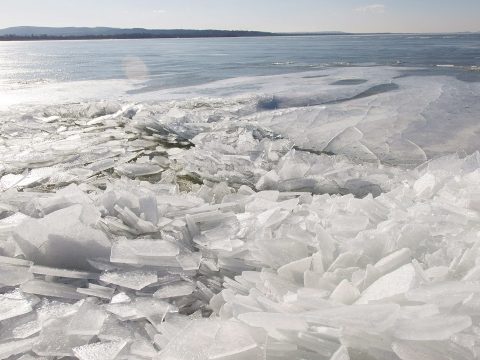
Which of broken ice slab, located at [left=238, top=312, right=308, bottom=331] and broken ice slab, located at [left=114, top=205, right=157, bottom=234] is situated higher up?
broken ice slab, located at [left=238, top=312, right=308, bottom=331]

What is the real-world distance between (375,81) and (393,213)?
22.5 feet

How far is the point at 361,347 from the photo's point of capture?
101 cm

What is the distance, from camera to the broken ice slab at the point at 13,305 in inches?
52.9

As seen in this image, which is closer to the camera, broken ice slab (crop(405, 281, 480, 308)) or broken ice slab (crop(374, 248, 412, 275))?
broken ice slab (crop(405, 281, 480, 308))

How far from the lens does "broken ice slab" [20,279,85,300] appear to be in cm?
145

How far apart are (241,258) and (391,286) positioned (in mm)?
664

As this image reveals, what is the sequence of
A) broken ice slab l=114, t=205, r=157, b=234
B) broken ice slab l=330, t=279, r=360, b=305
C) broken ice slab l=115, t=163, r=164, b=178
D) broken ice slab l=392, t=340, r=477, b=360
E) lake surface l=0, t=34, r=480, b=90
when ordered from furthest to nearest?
lake surface l=0, t=34, r=480, b=90 < broken ice slab l=115, t=163, r=164, b=178 < broken ice slab l=114, t=205, r=157, b=234 < broken ice slab l=330, t=279, r=360, b=305 < broken ice slab l=392, t=340, r=477, b=360

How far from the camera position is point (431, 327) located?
99 cm

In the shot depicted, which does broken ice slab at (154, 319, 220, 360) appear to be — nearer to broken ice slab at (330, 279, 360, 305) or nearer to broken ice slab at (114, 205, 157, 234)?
broken ice slab at (330, 279, 360, 305)

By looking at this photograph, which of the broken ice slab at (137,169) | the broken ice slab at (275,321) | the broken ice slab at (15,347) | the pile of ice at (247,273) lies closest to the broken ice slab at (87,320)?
the pile of ice at (247,273)

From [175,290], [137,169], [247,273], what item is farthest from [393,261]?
[137,169]

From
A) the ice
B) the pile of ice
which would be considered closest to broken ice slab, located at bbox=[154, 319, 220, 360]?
the pile of ice

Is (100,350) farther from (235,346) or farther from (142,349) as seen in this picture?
(235,346)

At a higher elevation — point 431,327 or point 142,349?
point 431,327
